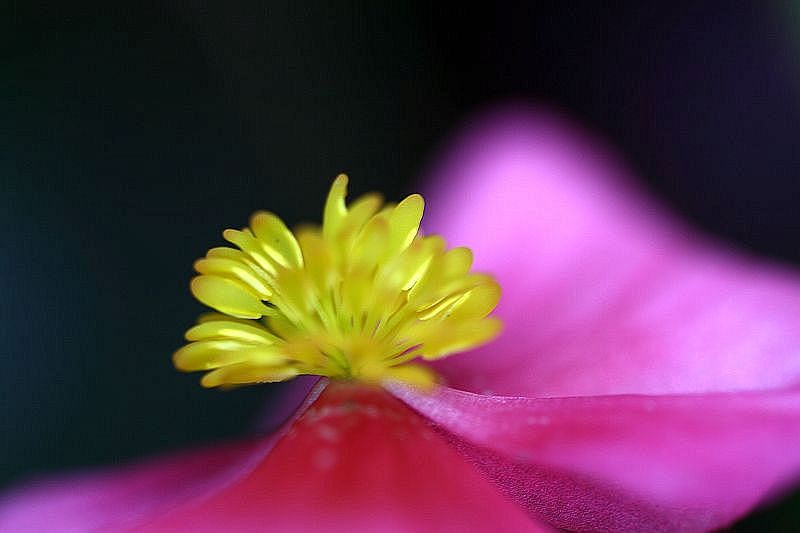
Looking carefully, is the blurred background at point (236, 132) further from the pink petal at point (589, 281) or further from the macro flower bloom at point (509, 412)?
the macro flower bloom at point (509, 412)

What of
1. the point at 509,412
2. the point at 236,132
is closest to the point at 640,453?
the point at 509,412

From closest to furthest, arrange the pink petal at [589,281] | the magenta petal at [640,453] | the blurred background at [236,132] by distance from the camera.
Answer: the magenta petal at [640,453]
the pink petal at [589,281]
the blurred background at [236,132]

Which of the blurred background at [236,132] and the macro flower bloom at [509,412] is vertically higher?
the blurred background at [236,132]

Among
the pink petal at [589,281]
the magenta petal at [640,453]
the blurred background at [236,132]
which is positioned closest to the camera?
the magenta petal at [640,453]

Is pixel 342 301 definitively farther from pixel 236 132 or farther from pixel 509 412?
pixel 236 132

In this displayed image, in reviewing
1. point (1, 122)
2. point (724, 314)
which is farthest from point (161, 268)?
point (724, 314)

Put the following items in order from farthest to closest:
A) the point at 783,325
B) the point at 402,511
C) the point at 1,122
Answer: the point at 1,122
the point at 783,325
the point at 402,511

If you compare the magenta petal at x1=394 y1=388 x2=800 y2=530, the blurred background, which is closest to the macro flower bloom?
the magenta petal at x1=394 y1=388 x2=800 y2=530

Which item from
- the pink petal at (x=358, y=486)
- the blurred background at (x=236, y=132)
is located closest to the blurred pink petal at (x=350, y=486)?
the pink petal at (x=358, y=486)

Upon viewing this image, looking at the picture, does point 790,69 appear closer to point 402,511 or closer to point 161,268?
point 161,268
